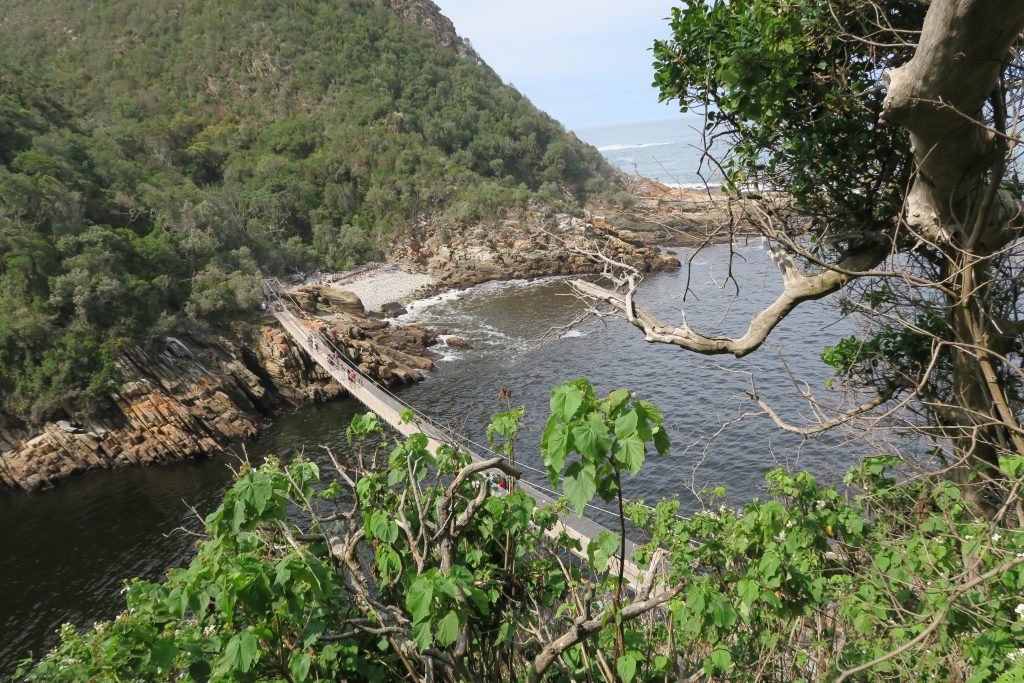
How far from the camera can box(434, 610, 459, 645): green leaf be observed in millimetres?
1901

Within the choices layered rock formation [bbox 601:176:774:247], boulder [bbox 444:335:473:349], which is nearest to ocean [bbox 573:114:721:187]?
layered rock formation [bbox 601:176:774:247]

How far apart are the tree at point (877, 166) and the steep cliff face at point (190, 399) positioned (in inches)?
775

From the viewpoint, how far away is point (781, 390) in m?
16.3

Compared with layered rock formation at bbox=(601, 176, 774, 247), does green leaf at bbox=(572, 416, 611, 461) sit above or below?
below

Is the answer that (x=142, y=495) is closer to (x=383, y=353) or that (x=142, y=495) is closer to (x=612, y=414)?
(x=383, y=353)

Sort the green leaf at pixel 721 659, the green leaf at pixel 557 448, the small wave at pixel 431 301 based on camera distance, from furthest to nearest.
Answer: the small wave at pixel 431 301 < the green leaf at pixel 721 659 < the green leaf at pixel 557 448

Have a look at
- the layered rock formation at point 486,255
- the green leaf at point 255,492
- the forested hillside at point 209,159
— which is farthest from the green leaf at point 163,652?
the layered rock formation at point 486,255

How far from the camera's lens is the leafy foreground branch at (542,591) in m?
1.90

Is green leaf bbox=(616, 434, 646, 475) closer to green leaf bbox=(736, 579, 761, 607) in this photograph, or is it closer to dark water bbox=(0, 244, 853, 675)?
green leaf bbox=(736, 579, 761, 607)

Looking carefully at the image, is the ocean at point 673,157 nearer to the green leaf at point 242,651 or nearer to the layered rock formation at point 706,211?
the layered rock formation at point 706,211

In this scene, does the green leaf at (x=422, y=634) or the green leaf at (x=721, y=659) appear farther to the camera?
the green leaf at (x=721, y=659)

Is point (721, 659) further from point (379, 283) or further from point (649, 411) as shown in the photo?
point (379, 283)

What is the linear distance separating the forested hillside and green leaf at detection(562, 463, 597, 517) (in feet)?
71.8

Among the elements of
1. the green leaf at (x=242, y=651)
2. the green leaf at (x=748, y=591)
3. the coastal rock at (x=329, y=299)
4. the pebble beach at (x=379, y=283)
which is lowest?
the pebble beach at (x=379, y=283)
